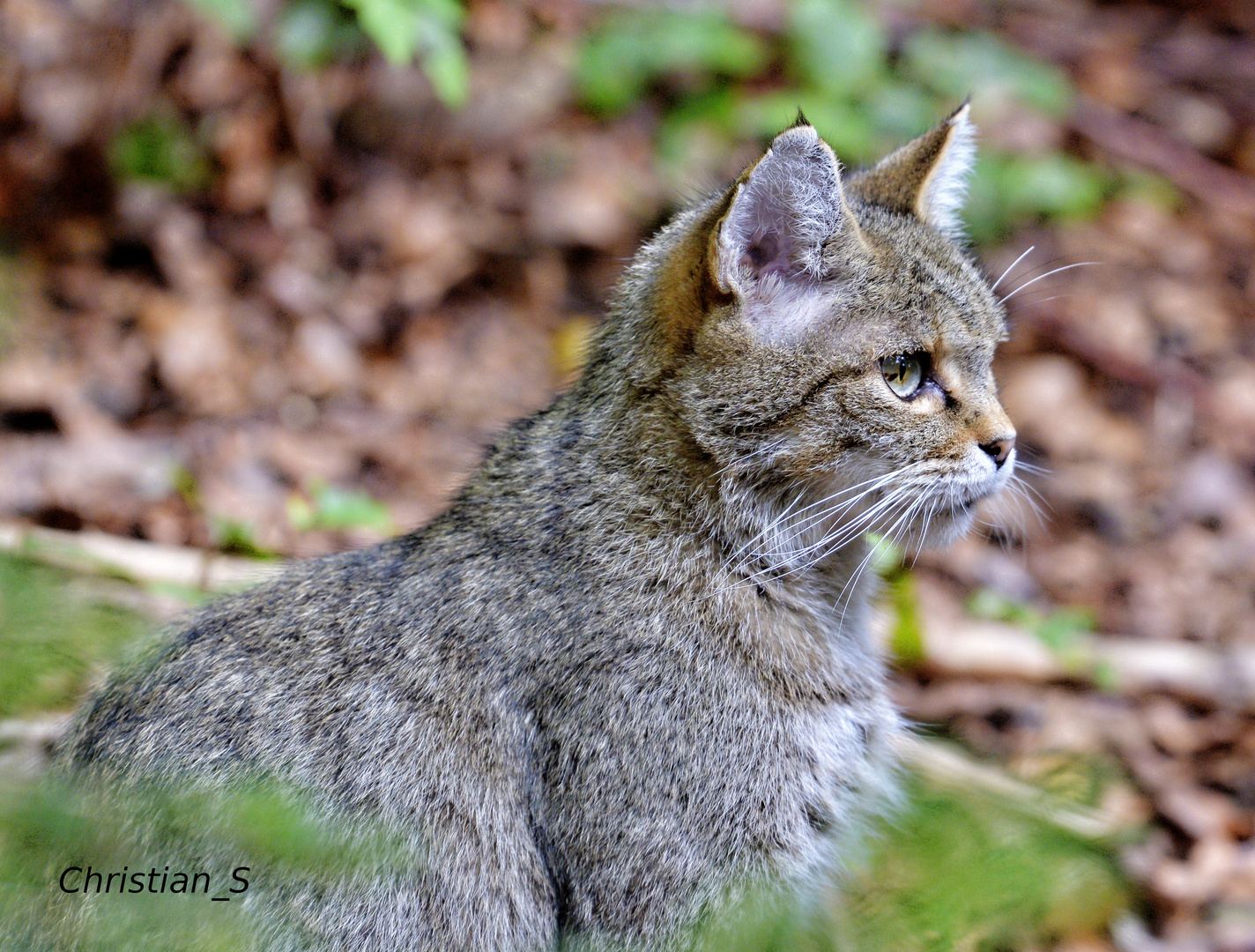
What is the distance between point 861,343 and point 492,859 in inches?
64.8

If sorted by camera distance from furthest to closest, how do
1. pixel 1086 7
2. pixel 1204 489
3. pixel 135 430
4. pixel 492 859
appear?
pixel 1086 7, pixel 1204 489, pixel 135 430, pixel 492 859

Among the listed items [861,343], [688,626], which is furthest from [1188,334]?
[688,626]

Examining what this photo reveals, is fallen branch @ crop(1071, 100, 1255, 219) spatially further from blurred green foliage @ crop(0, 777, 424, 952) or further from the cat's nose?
blurred green foliage @ crop(0, 777, 424, 952)

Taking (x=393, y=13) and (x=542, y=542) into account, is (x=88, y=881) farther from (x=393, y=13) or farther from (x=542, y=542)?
(x=393, y=13)

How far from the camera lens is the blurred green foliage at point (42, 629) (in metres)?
1.52

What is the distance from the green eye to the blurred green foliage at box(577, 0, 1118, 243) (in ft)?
12.6

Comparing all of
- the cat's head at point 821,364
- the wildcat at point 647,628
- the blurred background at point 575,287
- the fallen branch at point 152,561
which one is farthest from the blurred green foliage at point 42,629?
the fallen branch at point 152,561

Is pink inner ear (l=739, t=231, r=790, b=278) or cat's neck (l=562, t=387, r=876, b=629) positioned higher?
pink inner ear (l=739, t=231, r=790, b=278)

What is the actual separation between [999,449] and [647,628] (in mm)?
1120

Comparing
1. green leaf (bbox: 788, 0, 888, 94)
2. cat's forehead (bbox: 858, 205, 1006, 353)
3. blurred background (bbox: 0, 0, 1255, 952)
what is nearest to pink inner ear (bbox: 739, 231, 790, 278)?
cat's forehead (bbox: 858, 205, 1006, 353)

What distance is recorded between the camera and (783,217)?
295cm

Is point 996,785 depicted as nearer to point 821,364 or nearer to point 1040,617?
point 821,364

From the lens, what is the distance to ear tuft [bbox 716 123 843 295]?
278cm

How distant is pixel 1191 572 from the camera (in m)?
5.68
